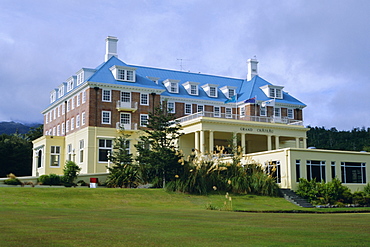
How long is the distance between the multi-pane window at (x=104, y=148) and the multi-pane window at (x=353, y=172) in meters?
25.3

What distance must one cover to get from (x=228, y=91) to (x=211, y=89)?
261cm

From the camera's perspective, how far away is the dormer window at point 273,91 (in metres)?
63.0

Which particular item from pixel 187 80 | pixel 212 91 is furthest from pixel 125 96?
pixel 212 91

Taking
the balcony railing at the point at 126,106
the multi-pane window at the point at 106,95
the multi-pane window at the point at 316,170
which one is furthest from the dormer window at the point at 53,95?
the multi-pane window at the point at 316,170

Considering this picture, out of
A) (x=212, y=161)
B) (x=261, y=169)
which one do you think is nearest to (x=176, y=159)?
(x=212, y=161)

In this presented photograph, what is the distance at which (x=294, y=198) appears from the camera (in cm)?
3278

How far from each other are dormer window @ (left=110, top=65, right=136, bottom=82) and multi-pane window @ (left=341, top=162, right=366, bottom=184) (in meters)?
27.0

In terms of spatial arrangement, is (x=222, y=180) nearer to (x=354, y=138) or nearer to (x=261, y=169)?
(x=261, y=169)

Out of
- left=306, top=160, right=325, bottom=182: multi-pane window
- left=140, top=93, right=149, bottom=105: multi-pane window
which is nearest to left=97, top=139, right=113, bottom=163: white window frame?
left=140, top=93, right=149, bottom=105: multi-pane window

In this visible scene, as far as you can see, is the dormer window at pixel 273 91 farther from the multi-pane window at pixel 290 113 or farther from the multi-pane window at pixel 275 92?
the multi-pane window at pixel 290 113

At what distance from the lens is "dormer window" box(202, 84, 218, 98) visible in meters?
62.7

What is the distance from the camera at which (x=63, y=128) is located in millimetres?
60531

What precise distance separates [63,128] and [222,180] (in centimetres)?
3246

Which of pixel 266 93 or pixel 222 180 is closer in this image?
pixel 222 180
